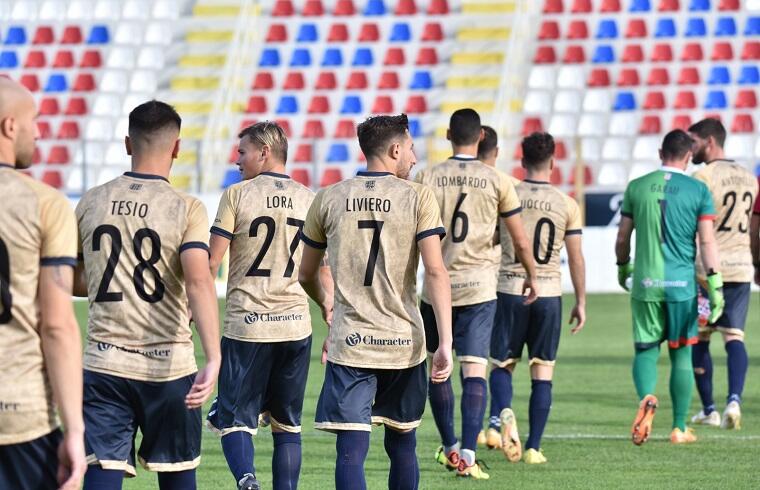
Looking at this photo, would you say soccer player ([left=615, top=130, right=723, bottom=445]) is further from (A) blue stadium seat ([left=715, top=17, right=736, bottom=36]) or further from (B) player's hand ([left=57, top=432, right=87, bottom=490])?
(A) blue stadium seat ([left=715, top=17, right=736, bottom=36])

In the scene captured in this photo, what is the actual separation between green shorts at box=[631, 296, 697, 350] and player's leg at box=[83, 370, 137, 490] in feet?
16.1

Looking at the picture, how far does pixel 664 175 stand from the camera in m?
9.53

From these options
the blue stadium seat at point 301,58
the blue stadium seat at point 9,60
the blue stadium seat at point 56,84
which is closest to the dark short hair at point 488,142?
the blue stadium seat at point 301,58

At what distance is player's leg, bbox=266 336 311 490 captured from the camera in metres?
7.21

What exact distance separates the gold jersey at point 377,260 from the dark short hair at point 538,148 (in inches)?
118

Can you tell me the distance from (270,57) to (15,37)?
5657mm

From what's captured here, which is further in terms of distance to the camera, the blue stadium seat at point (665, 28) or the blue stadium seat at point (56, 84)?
the blue stadium seat at point (56, 84)

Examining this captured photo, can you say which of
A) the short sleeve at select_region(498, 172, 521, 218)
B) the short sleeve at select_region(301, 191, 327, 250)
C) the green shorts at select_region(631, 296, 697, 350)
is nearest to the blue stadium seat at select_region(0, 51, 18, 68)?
the green shorts at select_region(631, 296, 697, 350)

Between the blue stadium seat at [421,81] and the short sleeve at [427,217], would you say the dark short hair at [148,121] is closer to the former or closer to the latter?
the short sleeve at [427,217]

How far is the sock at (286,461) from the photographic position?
283 inches

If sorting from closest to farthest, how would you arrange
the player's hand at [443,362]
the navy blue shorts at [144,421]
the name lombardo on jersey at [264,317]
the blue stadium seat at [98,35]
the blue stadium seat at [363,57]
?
the navy blue shorts at [144,421]
the player's hand at [443,362]
the name lombardo on jersey at [264,317]
the blue stadium seat at [363,57]
the blue stadium seat at [98,35]

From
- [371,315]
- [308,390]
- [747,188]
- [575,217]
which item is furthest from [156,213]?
[308,390]

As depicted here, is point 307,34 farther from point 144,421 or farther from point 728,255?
point 144,421

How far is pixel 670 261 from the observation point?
9586 mm
